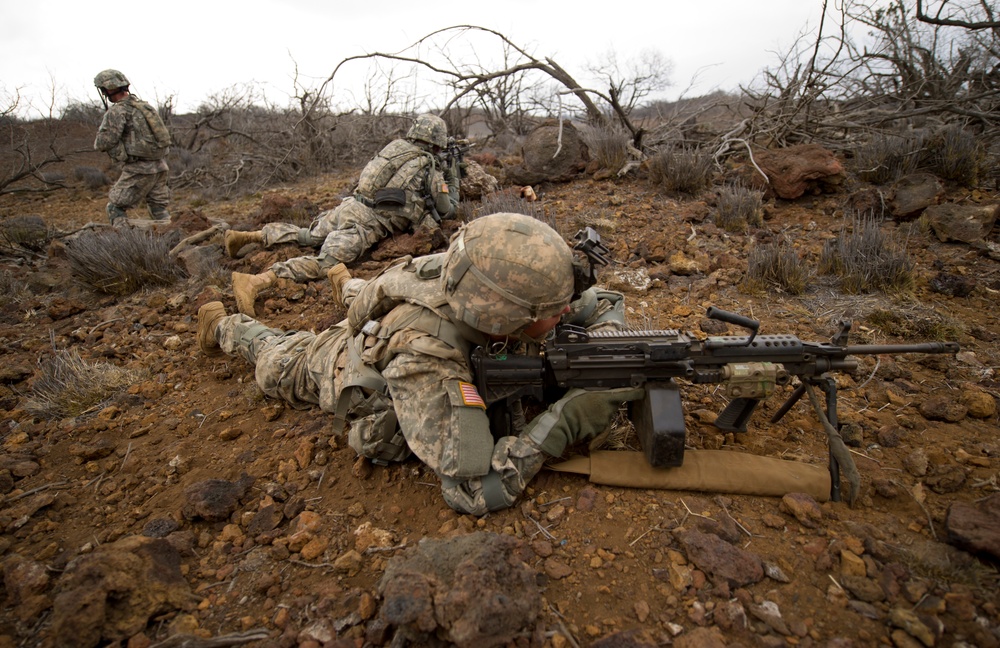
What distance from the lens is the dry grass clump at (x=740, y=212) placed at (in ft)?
16.1

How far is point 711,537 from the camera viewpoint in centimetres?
196

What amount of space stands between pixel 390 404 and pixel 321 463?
1.78ft

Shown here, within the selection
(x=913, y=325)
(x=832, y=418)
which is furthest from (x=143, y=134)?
(x=913, y=325)

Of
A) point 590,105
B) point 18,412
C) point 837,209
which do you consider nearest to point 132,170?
point 18,412

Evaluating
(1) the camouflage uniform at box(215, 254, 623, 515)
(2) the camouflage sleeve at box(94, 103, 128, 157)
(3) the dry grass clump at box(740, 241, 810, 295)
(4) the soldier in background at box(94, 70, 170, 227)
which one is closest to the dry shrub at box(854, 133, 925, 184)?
(3) the dry grass clump at box(740, 241, 810, 295)

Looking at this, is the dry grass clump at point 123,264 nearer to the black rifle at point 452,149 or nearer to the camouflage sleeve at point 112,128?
the camouflage sleeve at point 112,128

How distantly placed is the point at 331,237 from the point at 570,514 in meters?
4.11

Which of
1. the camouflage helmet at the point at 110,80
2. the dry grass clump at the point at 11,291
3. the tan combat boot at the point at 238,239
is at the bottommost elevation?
the dry grass clump at the point at 11,291

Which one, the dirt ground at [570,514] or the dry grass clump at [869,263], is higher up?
the dry grass clump at [869,263]

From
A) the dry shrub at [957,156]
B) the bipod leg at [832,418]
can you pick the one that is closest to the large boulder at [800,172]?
the dry shrub at [957,156]

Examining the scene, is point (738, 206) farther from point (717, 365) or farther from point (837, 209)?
point (717, 365)

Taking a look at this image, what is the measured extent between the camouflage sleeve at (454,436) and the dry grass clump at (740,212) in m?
3.74

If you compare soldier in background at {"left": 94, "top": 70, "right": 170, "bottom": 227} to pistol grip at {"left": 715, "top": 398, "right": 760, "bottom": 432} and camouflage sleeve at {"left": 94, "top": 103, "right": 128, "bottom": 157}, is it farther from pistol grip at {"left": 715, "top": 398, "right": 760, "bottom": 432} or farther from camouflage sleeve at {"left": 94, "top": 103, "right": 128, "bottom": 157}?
pistol grip at {"left": 715, "top": 398, "right": 760, "bottom": 432}

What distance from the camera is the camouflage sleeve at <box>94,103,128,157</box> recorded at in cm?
680
